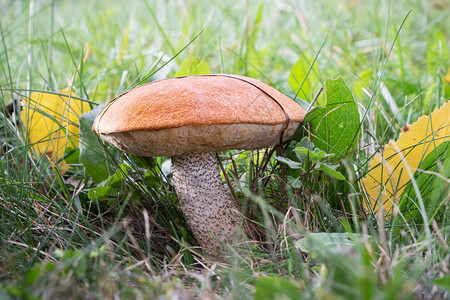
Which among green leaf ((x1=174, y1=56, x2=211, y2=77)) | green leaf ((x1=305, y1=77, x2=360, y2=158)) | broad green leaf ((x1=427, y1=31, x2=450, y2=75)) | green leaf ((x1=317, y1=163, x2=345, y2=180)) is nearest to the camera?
green leaf ((x1=317, y1=163, x2=345, y2=180))

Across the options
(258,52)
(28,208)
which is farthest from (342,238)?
(258,52)

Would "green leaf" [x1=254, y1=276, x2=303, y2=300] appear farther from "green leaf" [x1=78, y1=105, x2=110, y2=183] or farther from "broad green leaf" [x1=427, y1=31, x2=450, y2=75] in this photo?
"broad green leaf" [x1=427, y1=31, x2=450, y2=75]

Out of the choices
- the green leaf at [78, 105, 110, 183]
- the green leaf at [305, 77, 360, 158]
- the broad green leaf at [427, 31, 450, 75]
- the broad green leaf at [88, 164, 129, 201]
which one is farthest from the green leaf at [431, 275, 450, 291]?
the broad green leaf at [427, 31, 450, 75]

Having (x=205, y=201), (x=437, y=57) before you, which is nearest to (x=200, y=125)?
(x=205, y=201)

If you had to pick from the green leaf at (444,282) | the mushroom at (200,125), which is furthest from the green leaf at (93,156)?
the green leaf at (444,282)

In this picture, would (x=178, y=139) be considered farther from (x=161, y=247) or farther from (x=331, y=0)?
(x=331, y=0)

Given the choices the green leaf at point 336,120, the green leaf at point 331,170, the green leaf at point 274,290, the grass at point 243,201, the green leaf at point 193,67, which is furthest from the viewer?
the green leaf at point 193,67

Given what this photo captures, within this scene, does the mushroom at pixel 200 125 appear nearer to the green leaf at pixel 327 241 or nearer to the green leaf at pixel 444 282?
the green leaf at pixel 327 241
